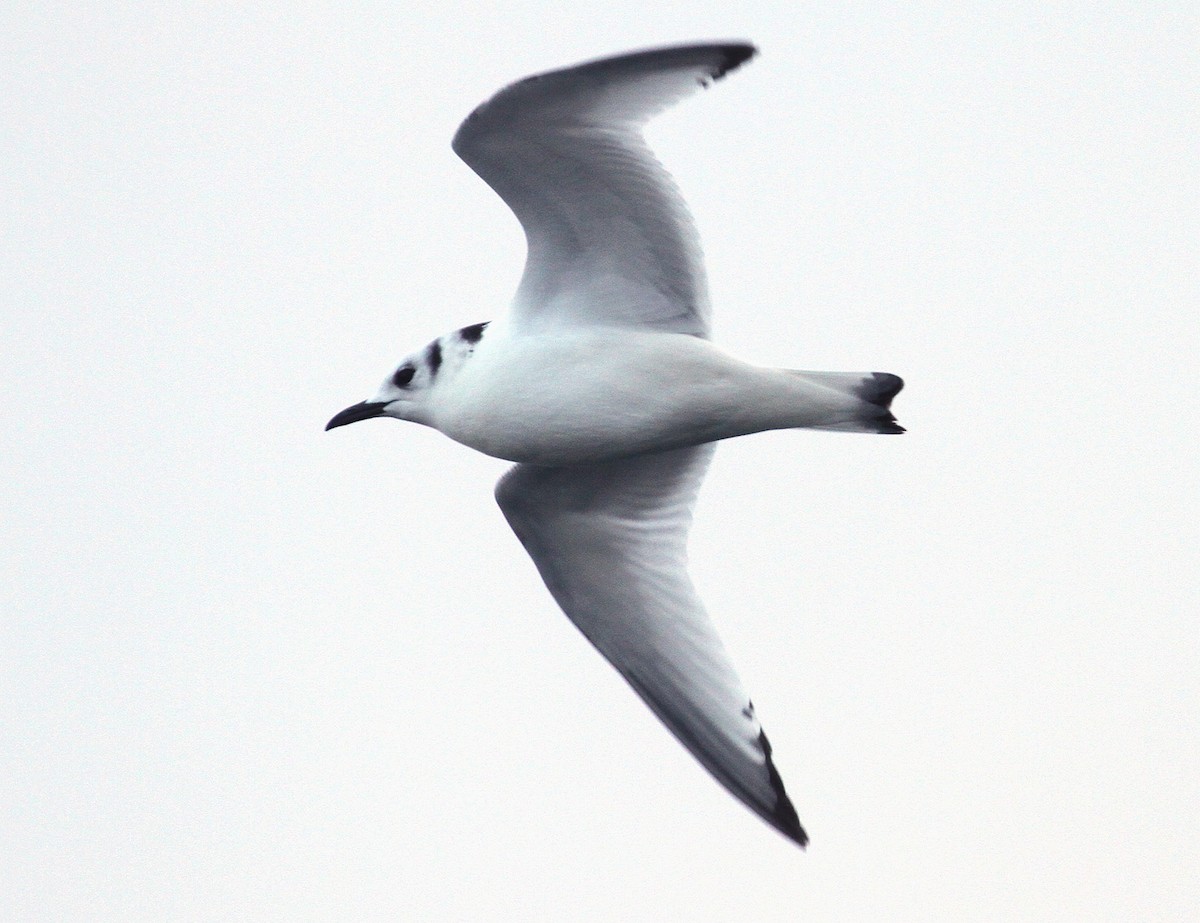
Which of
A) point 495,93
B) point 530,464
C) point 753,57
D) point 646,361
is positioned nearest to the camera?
point 753,57

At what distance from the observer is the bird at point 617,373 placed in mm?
6180

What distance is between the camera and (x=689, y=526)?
300 inches

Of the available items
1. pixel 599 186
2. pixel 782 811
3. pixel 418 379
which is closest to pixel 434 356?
pixel 418 379

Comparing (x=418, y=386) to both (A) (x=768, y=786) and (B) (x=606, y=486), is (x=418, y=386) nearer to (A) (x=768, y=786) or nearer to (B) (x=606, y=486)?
(B) (x=606, y=486)

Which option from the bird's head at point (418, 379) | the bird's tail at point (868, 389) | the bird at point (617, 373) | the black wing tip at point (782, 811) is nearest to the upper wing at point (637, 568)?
the bird at point (617, 373)

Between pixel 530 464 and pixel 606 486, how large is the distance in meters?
0.38

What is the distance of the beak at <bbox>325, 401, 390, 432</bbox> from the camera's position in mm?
7168

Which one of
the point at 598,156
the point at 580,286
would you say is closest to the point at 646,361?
the point at 580,286

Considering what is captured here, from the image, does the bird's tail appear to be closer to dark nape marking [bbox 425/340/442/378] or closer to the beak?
dark nape marking [bbox 425/340/442/378]

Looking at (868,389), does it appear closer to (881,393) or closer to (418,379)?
(881,393)

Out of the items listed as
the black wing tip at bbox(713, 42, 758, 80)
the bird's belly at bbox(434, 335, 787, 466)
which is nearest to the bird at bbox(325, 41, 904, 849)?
the bird's belly at bbox(434, 335, 787, 466)

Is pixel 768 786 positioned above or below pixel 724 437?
below

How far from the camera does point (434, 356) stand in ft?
22.8

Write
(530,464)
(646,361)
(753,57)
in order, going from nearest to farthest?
(753,57), (646,361), (530,464)
